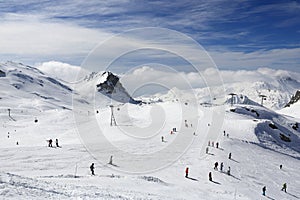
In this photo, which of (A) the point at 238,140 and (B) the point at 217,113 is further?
(B) the point at 217,113

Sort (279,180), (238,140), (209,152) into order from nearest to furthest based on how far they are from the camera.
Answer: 1. (279,180)
2. (209,152)
3. (238,140)

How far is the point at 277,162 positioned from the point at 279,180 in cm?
1259

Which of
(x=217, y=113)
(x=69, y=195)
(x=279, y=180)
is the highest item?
(x=217, y=113)

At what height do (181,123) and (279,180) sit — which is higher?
(181,123)

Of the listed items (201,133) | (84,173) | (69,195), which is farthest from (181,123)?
(69,195)

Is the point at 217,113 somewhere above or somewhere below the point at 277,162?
above

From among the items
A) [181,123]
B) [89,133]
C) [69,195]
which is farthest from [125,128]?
[69,195]

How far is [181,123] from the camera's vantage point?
241 feet

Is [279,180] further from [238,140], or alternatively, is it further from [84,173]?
[84,173]

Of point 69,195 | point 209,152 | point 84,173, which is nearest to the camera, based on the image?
point 69,195

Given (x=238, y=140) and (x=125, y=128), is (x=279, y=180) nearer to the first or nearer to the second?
Result: (x=238, y=140)

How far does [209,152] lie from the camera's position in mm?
48688

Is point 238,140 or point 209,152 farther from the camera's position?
point 238,140

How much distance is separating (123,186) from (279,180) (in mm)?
25172
